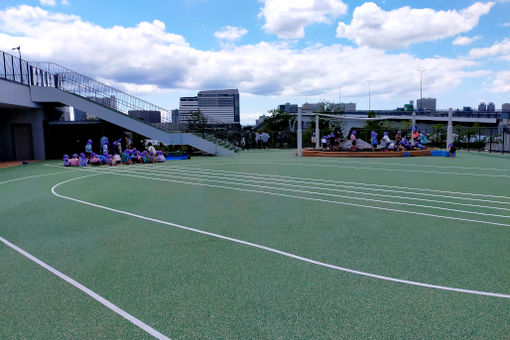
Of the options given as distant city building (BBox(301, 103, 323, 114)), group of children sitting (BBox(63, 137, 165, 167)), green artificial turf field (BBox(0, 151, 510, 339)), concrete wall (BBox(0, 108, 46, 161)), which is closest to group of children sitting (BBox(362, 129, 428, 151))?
group of children sitting (BBox(63, 137, 165, 167))

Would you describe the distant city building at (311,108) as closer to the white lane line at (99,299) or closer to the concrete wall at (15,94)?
the concrete wall at (15,94)

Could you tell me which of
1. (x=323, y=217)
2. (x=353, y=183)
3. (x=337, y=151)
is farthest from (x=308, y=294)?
(x=337, y=151)

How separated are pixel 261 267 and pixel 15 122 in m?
27.9

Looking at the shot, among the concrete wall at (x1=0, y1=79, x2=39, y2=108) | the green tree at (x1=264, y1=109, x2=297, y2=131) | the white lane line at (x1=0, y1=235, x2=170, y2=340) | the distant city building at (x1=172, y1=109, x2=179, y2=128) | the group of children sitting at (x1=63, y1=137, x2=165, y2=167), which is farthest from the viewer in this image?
the green tree at (x1=264, y1=109, x2=297, y2=131)

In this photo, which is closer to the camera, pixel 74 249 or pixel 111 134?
pixel 74 249

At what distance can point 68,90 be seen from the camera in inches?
1030

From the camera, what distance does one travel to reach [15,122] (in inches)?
1022

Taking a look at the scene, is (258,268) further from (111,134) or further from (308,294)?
(111,134)

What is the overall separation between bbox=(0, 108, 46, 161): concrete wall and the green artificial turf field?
18.9m

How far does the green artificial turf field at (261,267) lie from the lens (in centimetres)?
351

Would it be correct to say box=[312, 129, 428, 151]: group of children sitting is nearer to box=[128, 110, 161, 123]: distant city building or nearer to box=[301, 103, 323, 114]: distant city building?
box=[128, 110, 161, 123]: distant city building

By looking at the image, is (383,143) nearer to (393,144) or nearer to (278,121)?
(393,144)

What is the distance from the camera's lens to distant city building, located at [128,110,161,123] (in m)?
27.6

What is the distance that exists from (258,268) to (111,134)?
30237 mm
